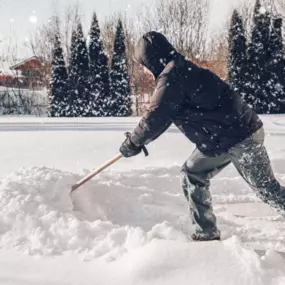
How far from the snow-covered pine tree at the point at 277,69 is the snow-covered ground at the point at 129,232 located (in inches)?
567

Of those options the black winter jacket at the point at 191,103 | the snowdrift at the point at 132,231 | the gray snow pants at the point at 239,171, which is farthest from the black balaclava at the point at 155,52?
the snowdrift at the point at 132,231

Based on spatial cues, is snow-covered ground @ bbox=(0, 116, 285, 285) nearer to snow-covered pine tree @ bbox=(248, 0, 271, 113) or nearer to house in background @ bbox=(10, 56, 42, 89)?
snow-covered pine tree @ bbox=(248, 0, 271, 113)

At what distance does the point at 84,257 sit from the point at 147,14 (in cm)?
2345

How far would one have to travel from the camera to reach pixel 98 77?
20141 mm

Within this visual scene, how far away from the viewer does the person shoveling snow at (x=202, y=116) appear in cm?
253

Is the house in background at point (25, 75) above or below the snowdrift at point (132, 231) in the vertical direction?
below

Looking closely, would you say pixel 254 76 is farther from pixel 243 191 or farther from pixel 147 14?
pixel 243 191

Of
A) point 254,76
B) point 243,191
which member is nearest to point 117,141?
point 243,191

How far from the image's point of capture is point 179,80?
2.51 metres

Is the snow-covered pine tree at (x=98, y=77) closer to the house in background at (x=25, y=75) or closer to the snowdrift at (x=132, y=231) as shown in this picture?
the house in background at (x=25, y=75)

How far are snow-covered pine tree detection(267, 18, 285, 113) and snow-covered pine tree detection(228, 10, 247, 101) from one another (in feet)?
3.92

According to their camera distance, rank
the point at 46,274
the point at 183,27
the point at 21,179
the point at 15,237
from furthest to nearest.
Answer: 1. the point at 183,27
2. the point at 21,179
3. the point at 15,237
4. the point at 46,274

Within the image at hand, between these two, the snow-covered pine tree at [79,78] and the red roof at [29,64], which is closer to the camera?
the snow-covered pine tree at [79,78]

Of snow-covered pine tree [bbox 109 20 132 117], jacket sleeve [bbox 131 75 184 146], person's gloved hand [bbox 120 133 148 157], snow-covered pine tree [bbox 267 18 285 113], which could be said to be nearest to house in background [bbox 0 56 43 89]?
snow-covered pine tree [bbox 109 20 132 117]
